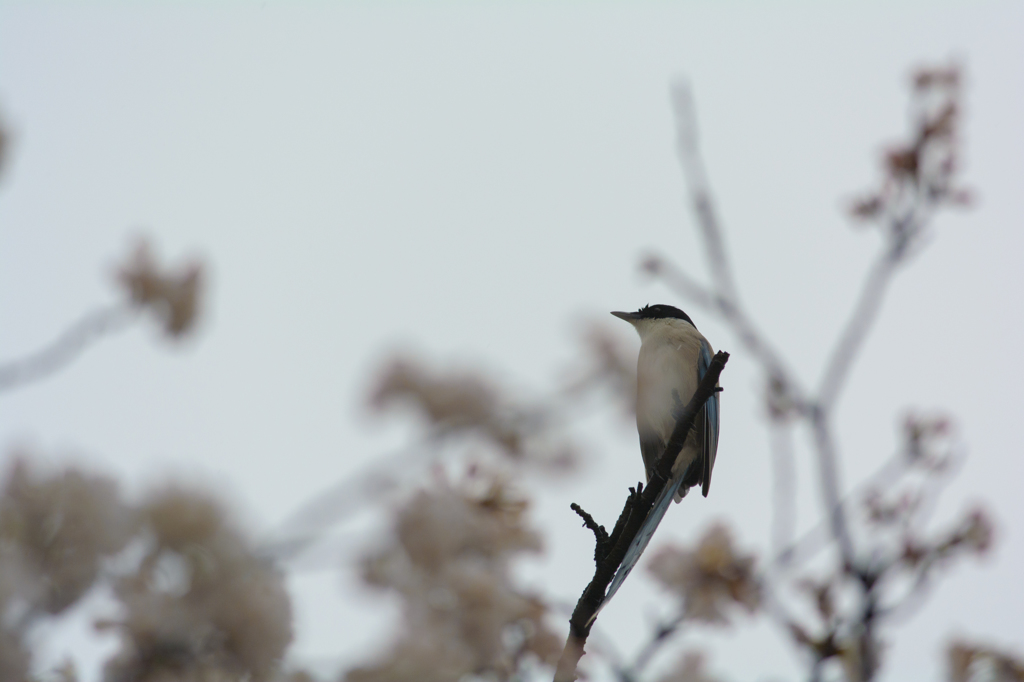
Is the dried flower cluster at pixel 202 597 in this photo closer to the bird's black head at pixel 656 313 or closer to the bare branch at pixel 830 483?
the bare branch at pixel 830 483

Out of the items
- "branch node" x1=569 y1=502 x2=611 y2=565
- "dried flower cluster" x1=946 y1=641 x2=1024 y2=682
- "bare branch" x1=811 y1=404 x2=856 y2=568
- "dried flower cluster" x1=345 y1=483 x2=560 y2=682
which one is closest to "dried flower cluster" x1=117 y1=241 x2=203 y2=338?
"dried flower cluster" x1=345 y1=483 x2=560 y2=682

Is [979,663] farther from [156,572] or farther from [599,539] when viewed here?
[156,572]

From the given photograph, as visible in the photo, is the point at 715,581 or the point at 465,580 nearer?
the point at 465,580

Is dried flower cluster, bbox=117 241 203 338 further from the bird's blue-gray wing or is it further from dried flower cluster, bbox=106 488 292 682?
the bird's blue-gray wing

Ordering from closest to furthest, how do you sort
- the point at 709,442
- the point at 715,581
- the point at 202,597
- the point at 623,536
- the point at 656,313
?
the point at 202,597 < the point at 623,536 < the point at 715,581 < the point at 709,442 < the point at 656,313

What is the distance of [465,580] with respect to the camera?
2.14 metres

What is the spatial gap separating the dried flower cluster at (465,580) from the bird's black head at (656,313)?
98.6 inches

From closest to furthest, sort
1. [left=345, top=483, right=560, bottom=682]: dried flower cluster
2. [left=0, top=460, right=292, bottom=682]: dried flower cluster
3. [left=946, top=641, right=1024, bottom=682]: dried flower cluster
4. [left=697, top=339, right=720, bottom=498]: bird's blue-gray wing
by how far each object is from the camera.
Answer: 1. [left=0, top=460, right=292, bottom=682]: dried flower cluster
2. [left=345, top=483, right=560, bottom=682]: dried flower cluster
3. [left=946, top=641, right=1024, bottom=682]: dried flower cluster
4. [left=697, top=339, right=720, bottom=498]: bird's blue-gray wing

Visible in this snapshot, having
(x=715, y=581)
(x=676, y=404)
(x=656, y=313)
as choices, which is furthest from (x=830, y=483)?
(x=656, y=313)

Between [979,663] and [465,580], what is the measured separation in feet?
6.19

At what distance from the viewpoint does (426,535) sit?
1999 mm

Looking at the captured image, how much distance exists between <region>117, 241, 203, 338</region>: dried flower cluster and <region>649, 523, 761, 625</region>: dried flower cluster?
1.73m

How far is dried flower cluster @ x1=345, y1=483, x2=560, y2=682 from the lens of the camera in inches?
77.4

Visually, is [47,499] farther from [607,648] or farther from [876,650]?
[876,650]
